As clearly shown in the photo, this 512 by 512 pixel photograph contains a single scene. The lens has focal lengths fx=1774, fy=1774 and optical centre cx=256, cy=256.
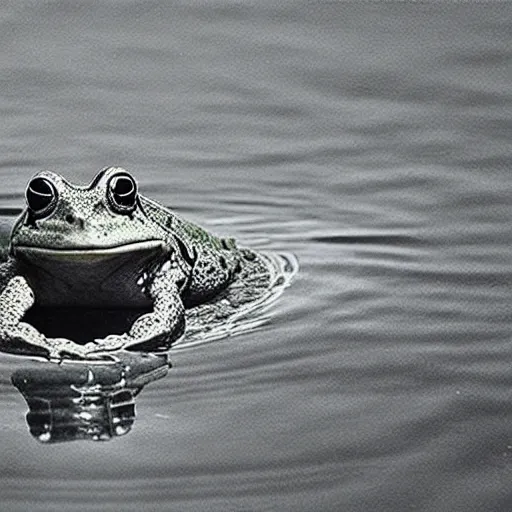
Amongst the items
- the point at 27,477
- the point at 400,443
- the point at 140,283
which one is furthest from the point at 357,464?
the point at 140,283

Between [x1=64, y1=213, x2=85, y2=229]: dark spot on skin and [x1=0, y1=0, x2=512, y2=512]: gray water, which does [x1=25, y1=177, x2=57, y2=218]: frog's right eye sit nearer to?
[x1=64, y1=213, x2=85, y2=229]: dark spot on skin

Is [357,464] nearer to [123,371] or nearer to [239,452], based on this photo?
[239,452]

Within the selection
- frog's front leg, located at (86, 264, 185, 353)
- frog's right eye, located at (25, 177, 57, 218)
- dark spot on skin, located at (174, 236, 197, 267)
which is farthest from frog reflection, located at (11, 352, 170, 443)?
dark spot on skin, located at (174, 236, 197, 267)

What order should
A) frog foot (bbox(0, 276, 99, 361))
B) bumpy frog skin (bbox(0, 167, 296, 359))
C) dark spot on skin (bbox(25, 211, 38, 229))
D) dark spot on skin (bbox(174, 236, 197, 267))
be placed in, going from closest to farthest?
frog foot (bbox(0, 276, 99, 361))
bumpy frog skin (bbox(0, 167, 296, 359))
dark spot on skin (bbox(25, 211, 38, 229))
dark spot on skin (bbox(174, 236, 197, 267))

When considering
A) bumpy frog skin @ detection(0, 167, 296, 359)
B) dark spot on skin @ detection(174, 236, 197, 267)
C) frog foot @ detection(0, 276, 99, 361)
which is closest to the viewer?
frog foot @ detection(0, 276, 99, 361)

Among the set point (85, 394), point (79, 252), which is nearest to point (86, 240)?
point (79, 252)

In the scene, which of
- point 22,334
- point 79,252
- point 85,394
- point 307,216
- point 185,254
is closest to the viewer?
point 85,394

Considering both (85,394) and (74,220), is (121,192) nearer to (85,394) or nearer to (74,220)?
(74,220)
